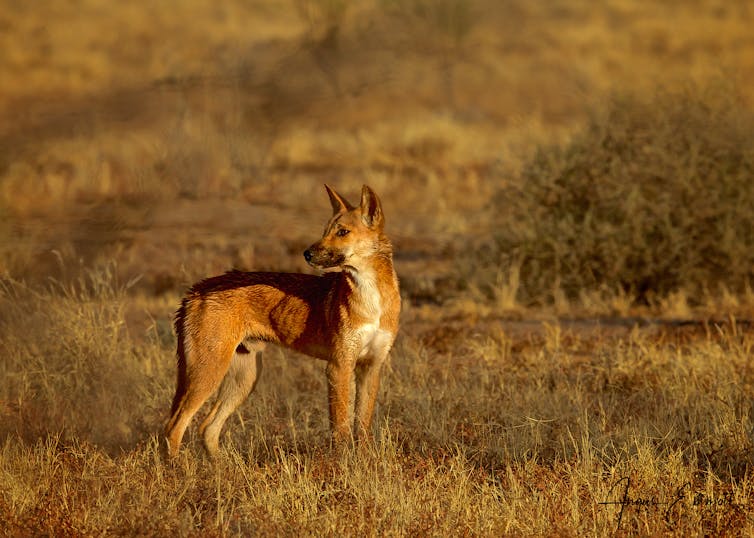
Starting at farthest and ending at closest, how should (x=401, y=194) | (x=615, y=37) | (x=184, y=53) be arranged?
(x=615, y=37) → (x=401, y=194) → (x=184, y=53)

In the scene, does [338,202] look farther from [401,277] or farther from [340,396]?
[401,277]

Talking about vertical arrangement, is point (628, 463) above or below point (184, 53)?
below

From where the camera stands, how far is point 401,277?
13.6 m

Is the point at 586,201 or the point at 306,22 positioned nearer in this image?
the point at 306,22

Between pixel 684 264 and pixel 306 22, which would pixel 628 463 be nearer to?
pixel 306 22

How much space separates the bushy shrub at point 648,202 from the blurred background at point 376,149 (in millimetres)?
27

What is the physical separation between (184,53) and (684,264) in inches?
388

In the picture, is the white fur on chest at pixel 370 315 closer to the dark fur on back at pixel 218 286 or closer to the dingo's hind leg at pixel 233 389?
the dark fur on back at pixel 218 286

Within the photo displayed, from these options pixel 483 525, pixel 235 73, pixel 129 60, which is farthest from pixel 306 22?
pixel 483 525

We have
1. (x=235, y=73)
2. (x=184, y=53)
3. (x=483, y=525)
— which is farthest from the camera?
(x=483, y=525)

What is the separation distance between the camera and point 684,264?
38.2 ft

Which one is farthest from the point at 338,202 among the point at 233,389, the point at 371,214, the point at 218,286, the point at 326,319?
the point at 233,389

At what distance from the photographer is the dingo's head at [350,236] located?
20.3 ft
